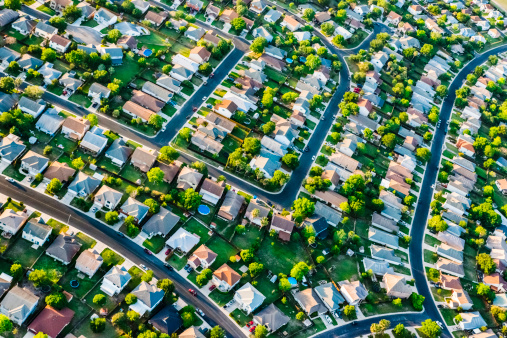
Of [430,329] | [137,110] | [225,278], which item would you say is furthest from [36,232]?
[430,329]

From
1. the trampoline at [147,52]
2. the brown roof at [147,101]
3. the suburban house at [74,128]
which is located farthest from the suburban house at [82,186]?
the trampoline at [147,52]

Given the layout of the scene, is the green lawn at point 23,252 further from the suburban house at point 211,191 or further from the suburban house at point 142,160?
the suburban house at point 211,191

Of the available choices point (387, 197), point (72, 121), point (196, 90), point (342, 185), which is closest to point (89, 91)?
point (72, 121)

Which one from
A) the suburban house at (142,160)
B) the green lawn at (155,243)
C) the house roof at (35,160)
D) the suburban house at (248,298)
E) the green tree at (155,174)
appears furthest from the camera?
the suburban house at (142,160)

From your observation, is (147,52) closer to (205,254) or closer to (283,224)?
(283,224)

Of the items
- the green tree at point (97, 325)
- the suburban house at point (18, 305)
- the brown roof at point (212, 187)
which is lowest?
the suburban house at point (18, 305)

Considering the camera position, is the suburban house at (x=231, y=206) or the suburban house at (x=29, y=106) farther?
the suburban house at (x=29, y=106)
